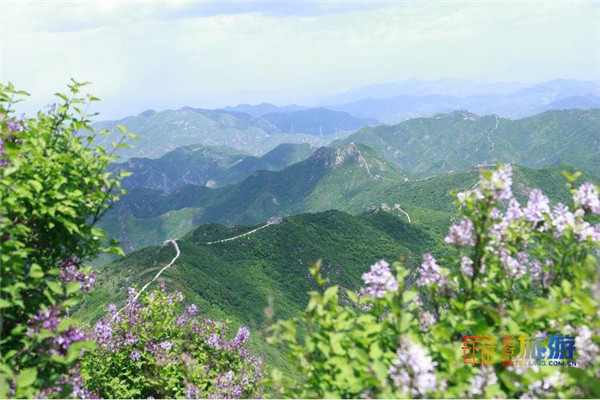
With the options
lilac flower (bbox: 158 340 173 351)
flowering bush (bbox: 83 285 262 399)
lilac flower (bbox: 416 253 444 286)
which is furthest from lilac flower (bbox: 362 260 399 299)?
lilac flower (bbox: 158 340 173 351)

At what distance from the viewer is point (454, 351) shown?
6070 millimetres

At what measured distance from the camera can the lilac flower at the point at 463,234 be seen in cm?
758

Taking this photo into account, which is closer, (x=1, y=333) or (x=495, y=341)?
(x=495, y=341)

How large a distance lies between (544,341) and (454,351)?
6.30 feet

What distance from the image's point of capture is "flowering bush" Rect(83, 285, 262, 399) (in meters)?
13.9

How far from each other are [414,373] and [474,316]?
2.03 meters

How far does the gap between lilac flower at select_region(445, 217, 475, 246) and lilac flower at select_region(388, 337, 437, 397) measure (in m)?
2.09

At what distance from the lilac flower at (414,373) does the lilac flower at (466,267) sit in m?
2.41

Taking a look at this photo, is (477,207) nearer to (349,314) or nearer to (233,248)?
(349,314)

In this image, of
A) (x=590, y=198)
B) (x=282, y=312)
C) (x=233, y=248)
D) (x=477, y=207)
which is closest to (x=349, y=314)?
(x=477, y=207)

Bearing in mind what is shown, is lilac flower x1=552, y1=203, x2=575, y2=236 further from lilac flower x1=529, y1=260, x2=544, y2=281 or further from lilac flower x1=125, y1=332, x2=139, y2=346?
lilac flower x1=125, y1=332, x2=139, y2=346

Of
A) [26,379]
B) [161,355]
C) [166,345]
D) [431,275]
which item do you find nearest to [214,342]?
[166,345]

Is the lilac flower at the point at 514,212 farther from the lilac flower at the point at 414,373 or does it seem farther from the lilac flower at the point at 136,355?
the lilac flower at the point at 136,355

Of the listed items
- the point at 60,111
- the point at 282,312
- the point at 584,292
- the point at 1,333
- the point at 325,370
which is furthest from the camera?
the point at 282,312
